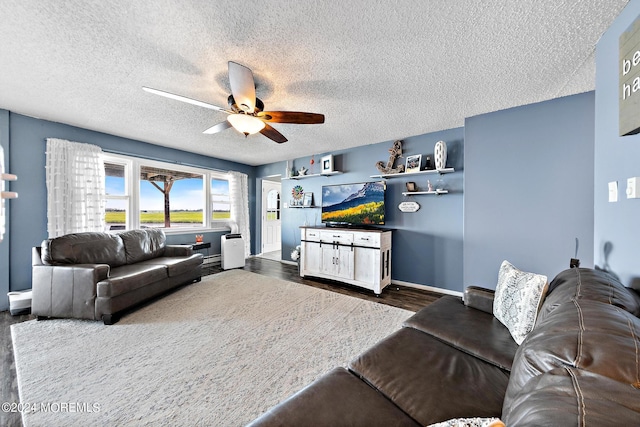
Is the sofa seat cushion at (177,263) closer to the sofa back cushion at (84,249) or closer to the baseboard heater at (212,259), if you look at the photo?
the sofa back cushion at (84,249)

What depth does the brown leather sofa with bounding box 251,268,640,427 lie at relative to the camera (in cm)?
49

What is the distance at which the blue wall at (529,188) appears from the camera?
2346 millimetres

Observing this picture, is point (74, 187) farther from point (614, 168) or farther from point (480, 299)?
point (614, 168)

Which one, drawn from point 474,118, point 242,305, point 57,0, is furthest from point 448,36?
point 242,305

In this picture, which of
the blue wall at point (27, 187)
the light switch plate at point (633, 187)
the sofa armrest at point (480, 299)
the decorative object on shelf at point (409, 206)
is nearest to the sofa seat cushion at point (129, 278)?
the blue wall at point (27, 187)

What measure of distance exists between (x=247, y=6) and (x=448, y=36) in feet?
4.36

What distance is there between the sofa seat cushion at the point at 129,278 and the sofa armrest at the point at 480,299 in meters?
3.35

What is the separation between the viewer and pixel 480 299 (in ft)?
5.82

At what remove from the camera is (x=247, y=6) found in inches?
54.3

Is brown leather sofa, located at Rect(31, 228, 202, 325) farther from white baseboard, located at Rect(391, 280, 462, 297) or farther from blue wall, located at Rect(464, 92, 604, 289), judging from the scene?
blue wall, located at Rect(464, 92, 604, 289)

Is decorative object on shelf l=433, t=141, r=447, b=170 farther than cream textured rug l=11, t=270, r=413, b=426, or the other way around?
decorative object on shelf l=433, t=141, r=447, b=170

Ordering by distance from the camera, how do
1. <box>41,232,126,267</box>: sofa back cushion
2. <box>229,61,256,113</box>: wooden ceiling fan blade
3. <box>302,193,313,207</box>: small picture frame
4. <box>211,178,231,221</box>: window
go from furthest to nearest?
<box>211,178,231,221</box>: window < <box>302,193,313,207</box>: small picture frame < <box>41,232,126,267</box>: sofa back cushion < <box>229,61,256,113</box>: wooden ceiling fan blade

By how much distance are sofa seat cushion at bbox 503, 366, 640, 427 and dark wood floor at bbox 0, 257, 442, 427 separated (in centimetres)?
243

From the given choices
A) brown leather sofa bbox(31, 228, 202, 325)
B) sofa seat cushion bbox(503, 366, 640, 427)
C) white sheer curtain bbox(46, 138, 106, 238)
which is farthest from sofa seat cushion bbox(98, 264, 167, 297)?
sofa seat cushion bbox(503, 366, 640, 427)
